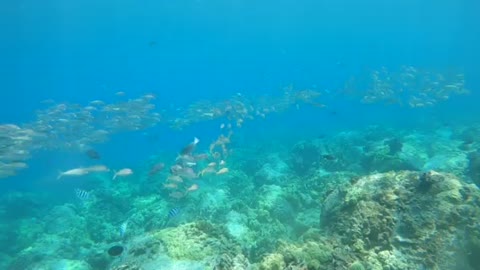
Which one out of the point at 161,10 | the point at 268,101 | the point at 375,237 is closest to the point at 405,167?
the point at 375,237

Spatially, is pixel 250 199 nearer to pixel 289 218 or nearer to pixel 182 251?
pixel 289 218

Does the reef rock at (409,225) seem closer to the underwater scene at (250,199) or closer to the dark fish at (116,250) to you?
the underwater scene at (250,199)

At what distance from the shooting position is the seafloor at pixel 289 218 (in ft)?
20.1

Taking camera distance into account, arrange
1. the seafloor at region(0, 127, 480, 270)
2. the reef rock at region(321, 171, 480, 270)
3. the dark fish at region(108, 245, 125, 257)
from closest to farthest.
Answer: the reef rock at region(321, 171, 480, 270)
the seafloor at region(0, 127, 480, 270)
the dark fish at region(108, 245, 125, 257)

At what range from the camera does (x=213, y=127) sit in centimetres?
6234

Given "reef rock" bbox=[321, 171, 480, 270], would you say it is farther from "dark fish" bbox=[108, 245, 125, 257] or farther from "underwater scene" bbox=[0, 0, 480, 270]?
"dark fish" bbox=[108, 245, 125, 257]

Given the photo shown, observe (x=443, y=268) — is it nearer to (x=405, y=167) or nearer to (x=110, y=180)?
(x=405, y=167)

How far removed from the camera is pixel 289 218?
1217 centimetres

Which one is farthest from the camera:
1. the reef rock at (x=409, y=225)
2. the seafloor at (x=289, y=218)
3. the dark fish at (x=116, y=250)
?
the dark fish at (x=116, y=250)

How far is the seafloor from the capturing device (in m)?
6.14

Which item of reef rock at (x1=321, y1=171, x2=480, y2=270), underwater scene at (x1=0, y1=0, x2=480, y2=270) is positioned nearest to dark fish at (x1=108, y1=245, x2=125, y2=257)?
underwater scene at (x1=0, y1=0, x2=480, y2=270)

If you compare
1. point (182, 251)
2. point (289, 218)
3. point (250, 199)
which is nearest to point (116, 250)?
point (182, 251)

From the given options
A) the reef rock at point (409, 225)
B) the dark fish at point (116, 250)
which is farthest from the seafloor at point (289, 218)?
the dark fish at point (116, 250)

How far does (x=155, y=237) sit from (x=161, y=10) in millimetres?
101342
